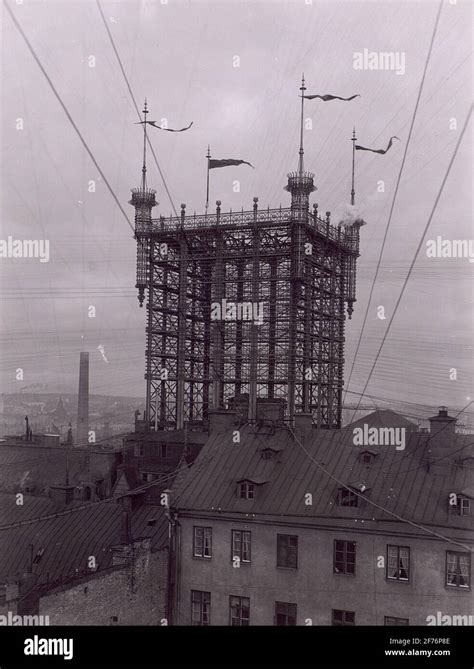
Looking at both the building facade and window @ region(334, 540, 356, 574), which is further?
window @ region(334, 540, 356, 574)

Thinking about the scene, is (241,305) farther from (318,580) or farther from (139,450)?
(318,580)

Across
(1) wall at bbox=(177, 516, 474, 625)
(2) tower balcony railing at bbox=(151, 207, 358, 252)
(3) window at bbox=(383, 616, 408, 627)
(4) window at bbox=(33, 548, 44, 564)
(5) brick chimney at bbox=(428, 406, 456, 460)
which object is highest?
(2) tower balcony railing at bbox=(151, 207, 358, 252)

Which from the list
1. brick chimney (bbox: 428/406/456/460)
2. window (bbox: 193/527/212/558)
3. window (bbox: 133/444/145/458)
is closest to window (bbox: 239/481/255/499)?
window (bbox: 193/527/212/558)

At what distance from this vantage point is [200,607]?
30.7 meters

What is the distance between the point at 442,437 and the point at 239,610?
11476 mm

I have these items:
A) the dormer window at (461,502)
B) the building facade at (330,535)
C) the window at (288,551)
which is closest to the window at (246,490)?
the building facade at (330,535)

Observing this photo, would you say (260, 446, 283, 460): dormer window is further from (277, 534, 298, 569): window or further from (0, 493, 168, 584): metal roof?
(0, 493, 168, 584): metal roof

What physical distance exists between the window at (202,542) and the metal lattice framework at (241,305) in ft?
85.0

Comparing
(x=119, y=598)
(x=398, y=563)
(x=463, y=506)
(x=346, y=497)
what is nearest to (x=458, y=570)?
(x=398, y=563)

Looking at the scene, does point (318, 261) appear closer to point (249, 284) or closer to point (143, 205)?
point (249, 284)

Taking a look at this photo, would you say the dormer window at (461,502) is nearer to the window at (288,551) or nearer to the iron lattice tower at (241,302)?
the window at (288,551)

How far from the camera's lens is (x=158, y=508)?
4141cm

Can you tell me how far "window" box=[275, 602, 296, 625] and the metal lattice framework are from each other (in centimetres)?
2729

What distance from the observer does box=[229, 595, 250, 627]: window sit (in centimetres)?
2967
